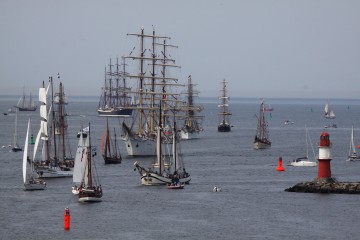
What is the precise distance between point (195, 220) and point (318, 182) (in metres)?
21.1

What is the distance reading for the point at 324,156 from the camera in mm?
95875

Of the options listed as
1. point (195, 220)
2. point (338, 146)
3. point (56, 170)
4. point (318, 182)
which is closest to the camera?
point (195, 220)

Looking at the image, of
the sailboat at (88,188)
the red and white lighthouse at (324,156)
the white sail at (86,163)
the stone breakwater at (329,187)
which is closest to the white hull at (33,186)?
the white sail at (86,163)

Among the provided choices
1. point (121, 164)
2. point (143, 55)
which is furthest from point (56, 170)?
point (143, 55)

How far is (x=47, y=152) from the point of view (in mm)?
118000

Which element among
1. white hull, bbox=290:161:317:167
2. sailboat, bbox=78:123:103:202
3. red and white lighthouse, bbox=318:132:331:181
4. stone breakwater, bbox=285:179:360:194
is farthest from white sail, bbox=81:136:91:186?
white hull, bbox=290:161:317:167

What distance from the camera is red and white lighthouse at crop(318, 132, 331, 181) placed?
95938mm

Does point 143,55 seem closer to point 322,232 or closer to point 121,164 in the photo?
point 121,164

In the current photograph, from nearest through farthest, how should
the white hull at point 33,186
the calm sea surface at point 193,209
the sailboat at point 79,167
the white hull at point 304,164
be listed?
the calm sea surface at point 193,209, the sailboat at point 79,167, the white hull at point 33,186, the white hull at point 304,164

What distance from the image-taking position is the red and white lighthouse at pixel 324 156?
95.9m

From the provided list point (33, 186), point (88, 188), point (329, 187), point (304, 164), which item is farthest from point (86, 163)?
point (304, 164)

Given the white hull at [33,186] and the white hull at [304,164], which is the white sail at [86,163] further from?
the white hull at [304,164]

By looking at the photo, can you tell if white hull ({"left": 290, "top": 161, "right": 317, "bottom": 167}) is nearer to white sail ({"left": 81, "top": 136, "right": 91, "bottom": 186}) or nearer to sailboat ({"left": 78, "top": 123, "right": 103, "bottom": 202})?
white sail ({"left": 81, "top": 136, "right": 91, "bottom": 186})

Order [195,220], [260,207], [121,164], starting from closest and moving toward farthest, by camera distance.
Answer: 1. [195,220]
2. [260,207]
3. [121,164]
